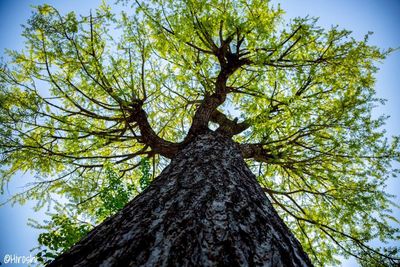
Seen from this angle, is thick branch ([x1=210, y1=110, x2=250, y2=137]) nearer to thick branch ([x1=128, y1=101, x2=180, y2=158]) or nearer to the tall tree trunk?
thick branch ([x1=128, y1=101, x2=180, y2=158])

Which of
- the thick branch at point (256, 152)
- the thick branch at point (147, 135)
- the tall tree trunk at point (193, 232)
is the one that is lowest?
the tall tree trunk at point (193, 232)

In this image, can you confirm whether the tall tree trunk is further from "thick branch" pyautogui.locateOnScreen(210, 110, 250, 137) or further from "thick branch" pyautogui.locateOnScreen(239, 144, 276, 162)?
"thick branch" pyautogui.locateOnScreen(210, 110, 250, 137)

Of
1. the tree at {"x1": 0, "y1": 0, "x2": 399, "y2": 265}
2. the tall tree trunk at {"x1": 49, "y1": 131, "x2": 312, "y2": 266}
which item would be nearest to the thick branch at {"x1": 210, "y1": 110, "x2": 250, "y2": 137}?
the tree at {"x1": 0, "y1": 0, "x2": 399, "y2": 265}

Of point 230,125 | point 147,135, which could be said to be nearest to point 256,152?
point 230,125

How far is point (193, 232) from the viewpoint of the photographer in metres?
1.20

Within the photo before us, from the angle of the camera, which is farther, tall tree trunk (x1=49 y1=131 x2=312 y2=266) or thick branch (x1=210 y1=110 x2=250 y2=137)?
thick branch (x1=210 y1=110 x2=250 y2=137)

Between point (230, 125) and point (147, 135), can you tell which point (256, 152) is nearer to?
point (230, 125)

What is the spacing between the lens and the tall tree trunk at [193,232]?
41.3 inches

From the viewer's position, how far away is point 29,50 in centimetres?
379

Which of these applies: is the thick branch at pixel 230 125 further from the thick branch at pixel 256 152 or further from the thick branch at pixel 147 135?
the thick branch at pixel 147 135

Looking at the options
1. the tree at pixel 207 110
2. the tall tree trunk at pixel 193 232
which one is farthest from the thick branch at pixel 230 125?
the tall tree trunk at pixel 193 232

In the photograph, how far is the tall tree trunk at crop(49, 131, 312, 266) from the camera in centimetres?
105

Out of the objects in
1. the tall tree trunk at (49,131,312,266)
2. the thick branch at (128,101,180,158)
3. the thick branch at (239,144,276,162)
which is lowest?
the tall tree trunk at (49,131,312,266)

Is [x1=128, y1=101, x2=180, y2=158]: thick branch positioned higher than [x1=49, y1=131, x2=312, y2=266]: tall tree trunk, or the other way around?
[x1=128, y1=101, x2=180, y2=158]: thick branch
